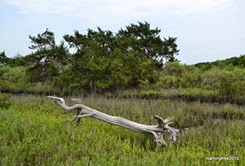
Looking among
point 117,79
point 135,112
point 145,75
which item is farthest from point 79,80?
point 135,112

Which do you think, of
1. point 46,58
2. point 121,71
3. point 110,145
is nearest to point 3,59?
point 46,58

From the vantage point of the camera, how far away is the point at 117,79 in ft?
76.3

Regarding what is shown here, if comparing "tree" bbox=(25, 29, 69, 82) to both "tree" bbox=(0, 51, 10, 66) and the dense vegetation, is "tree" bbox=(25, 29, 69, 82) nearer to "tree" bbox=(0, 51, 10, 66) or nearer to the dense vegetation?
the dense vegetation

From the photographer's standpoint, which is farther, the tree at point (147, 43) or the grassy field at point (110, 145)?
the tree at point (147, 43)

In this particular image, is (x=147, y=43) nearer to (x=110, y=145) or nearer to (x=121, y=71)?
(x=121, y=71)

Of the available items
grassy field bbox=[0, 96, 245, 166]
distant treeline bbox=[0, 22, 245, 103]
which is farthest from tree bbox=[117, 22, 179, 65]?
grassy field bbox=[0, 96, 245, 166]

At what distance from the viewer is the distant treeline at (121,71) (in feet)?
69.4

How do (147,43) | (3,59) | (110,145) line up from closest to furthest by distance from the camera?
(110,145), (147,43), (3,59)

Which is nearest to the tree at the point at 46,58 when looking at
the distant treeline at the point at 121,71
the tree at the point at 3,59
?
the distant treeline at the point at 121,71

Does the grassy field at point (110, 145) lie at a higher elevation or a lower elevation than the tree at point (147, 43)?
lower

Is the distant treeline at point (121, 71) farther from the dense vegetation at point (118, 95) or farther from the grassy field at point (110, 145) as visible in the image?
the grassy field at point (110, 145)

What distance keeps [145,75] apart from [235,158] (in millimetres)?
18147

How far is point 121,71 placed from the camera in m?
23.5

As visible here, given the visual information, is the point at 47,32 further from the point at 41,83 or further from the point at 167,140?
the point at 167,140
